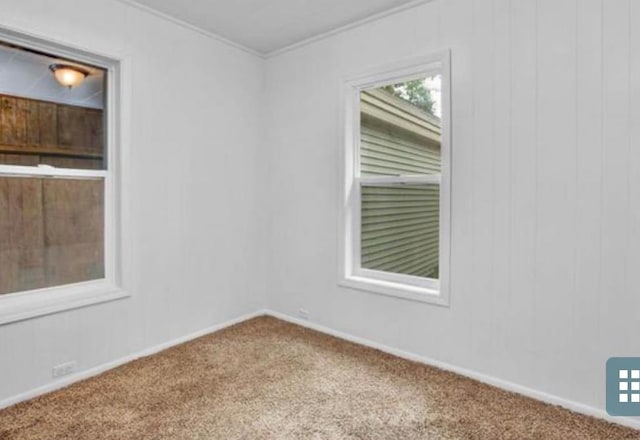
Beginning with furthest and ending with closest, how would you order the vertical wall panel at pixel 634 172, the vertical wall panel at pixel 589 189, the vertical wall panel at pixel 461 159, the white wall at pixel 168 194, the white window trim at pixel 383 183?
the white window trim at pixel 383 183
the vertical wall panel at pixel 461 159
the white wall at pixel 168 194
the vertical wall panel at pixel 589 189
the vertical wall panel at pixel 634 172

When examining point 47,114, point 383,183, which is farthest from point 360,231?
point 47,114

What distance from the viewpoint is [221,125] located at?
327cm

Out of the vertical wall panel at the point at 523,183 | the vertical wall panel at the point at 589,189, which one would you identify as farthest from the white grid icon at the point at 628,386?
the vertical wall panel at the point at 523,183

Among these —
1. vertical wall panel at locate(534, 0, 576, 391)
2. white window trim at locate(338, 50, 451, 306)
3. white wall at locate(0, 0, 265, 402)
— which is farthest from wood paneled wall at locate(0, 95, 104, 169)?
vertical wall panel at locate(534, 0, 576, 391)

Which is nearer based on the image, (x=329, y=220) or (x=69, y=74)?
(x=69, y=74)

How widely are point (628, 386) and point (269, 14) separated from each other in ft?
10.6

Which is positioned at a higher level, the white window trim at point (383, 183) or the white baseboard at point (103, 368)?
the white window trim at point (383, 183)

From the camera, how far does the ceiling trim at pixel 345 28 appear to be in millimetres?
2617

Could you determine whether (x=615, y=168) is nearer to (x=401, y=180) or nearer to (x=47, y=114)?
(x=401, y=180)

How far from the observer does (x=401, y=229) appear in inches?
115

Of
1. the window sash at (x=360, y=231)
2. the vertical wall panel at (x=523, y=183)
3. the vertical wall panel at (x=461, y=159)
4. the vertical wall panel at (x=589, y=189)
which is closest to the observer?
the vertical wall panel at (x=589, y=189)

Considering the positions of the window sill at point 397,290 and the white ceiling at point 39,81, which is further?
the window sill at point 397,290

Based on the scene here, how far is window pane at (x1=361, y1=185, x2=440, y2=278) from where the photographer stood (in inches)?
107

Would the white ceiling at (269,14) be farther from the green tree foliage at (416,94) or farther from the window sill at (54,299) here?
the window sill at (54,299)
